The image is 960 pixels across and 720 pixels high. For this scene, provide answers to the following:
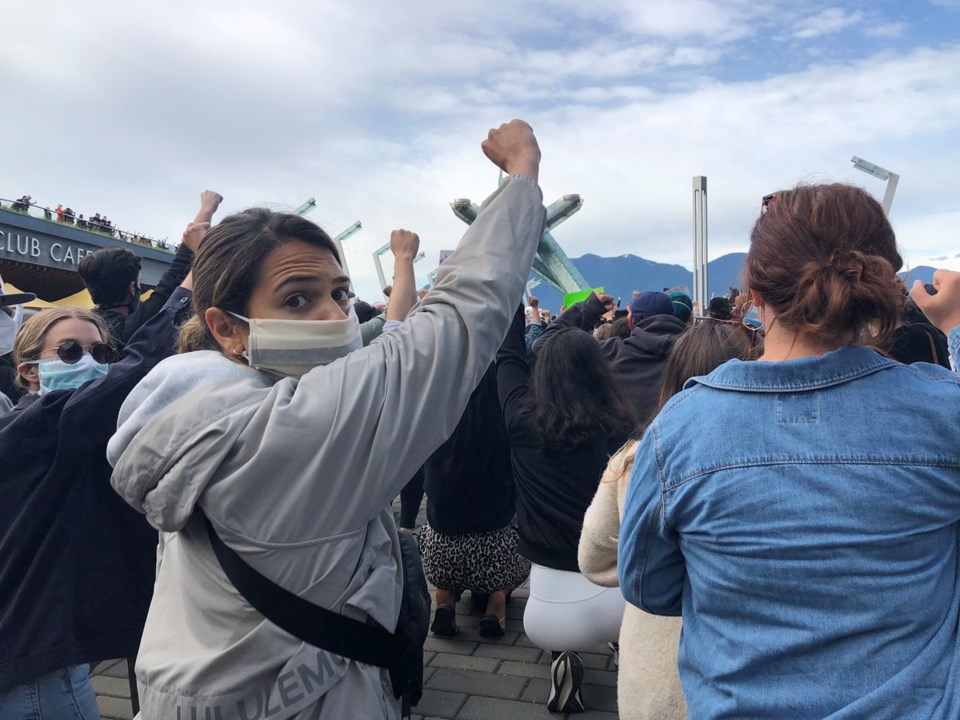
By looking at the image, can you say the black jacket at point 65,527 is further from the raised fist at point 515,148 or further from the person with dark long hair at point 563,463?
the person with dark long hair at point 563,463

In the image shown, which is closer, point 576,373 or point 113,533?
point 113,533

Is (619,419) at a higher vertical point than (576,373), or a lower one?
lower

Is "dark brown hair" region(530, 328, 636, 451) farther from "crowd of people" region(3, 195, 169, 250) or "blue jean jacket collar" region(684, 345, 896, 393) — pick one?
"crowd of people" region(3, 195, 169, 250)

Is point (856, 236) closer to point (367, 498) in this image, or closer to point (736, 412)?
point (736, 412)

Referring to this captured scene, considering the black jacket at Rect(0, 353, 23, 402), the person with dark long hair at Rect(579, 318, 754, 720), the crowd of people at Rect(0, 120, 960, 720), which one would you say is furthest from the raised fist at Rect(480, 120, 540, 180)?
the black jacket at Rect(0, 353, 23, 402)

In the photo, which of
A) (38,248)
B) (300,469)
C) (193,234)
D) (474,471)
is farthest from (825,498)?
(38,248)

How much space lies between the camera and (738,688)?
4.19 feet

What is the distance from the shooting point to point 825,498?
4.01 feet

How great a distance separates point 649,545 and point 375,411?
64 cm

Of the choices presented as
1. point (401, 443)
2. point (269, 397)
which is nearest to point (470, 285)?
point (401, 443)

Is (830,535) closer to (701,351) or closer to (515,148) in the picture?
(515,148)

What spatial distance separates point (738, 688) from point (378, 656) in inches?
25.9

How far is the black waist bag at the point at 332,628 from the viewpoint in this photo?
129cm

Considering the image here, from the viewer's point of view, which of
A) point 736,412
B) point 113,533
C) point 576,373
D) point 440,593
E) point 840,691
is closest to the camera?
point 840,691
